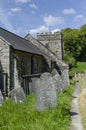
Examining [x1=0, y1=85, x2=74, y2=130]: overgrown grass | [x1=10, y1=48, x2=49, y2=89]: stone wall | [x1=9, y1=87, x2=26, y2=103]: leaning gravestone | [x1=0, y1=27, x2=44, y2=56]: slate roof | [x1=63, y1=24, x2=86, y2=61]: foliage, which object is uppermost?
[x1=63, y1=24, x2=86, y2=61]: foliage

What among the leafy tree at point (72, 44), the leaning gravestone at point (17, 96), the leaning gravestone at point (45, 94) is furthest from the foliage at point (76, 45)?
the leaning gravestone at point (45, 94)

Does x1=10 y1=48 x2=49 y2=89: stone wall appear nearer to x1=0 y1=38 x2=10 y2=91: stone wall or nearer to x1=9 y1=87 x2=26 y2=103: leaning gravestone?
x1=0 y1=38 x2=10 y2=91: stone wall

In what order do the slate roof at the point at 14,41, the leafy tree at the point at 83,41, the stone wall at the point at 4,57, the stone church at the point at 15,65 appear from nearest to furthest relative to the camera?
the stone church at the point at 15,65 < the stone wall at the point at 4,57 < the slate roof at the point at 14,41 < the leafy tree at the point at 83,41

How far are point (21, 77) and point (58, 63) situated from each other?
53.9 feet

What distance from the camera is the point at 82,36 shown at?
388 ft

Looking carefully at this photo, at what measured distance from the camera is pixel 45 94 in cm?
1441

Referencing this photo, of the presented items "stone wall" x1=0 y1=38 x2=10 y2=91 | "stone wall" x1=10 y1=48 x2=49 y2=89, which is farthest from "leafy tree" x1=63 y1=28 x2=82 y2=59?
"stone wall" x1=0 y1=38 x2=10 y2=91

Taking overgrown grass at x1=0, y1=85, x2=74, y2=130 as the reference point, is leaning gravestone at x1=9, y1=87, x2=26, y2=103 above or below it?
above

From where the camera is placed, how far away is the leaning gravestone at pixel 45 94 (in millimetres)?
14211

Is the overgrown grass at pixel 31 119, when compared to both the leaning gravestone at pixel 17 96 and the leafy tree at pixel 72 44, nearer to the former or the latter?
the leaning gravestone at pixel 17 96

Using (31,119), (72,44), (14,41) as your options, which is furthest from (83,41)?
(31,119)

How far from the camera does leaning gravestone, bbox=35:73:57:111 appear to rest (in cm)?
1421

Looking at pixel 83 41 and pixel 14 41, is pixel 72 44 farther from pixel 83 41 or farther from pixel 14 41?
pixel 14 41

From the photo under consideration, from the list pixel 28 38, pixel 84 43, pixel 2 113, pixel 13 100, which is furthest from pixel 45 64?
pixel 84 43
